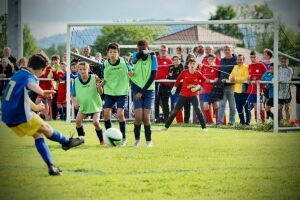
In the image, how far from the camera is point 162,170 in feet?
32.4

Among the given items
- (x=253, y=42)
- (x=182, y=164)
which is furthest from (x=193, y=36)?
(x=182, y=164)

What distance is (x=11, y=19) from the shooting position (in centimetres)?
1972

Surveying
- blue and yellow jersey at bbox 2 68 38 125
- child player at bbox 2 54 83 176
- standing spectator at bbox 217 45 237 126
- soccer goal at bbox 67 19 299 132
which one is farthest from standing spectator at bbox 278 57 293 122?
blue and yellow jersey at bbox 2 68 38 125

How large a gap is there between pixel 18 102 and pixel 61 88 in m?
11.3

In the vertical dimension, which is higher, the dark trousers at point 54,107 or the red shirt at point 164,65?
the red shirt at point 164,65

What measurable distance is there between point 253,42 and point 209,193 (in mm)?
13933

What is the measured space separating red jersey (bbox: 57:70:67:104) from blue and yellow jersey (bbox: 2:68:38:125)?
36.3 ft

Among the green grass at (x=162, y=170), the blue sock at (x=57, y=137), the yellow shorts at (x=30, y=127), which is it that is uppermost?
the yellow shorts at (x=30, y=127)

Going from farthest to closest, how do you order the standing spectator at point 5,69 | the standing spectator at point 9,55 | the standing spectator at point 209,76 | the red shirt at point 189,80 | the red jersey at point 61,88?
the red jersey at point 61,88 → the standing spectator at point 5,69 → the standing spectator at point 9,55 → the standing spectator at point 209,76 → the red shirt at point 189,80

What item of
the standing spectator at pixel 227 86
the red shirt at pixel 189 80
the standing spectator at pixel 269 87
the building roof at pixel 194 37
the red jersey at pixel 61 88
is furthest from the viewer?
the building roof at pixel 194 37

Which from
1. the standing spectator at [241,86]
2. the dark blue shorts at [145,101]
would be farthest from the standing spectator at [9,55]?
the dark blue shorts at [145,101]

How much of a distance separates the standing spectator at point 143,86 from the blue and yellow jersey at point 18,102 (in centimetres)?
396

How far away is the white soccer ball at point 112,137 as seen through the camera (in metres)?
13.1

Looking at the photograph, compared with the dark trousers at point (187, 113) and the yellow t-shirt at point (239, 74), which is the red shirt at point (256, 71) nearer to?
the yellow t-shirt at point (239, 74)
